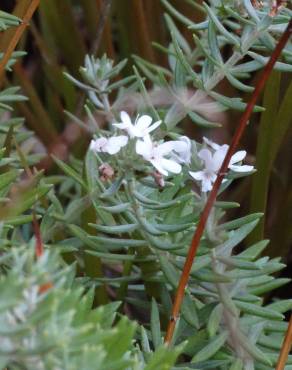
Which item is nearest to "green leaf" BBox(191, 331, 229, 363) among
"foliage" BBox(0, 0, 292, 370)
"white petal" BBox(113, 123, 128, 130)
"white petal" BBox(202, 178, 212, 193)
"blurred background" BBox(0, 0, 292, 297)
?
"foliage" BBox(0, 0, 292, 370)

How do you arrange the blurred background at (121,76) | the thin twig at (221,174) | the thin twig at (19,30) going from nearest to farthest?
the thin twig at (221,174)
the thin twig at (19,30)
the blurred background at (121,76)

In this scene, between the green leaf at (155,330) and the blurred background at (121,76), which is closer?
the green leaf at (155,330)

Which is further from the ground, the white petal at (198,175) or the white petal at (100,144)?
the white petal at (100,144)

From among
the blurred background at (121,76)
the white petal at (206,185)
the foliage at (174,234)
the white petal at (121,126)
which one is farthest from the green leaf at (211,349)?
the blurred background at (121,76)

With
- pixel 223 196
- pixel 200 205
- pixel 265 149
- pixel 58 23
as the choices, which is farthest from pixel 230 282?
pixel 58 23

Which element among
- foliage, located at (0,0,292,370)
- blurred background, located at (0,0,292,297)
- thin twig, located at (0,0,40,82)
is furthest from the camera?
blurred background, located at (0,0,292,297)

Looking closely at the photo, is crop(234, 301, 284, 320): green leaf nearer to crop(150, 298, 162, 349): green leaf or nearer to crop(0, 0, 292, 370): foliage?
crop(0, 0, 292, 370): foliage

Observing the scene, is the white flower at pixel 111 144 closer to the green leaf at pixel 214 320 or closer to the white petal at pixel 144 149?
the white petal at pixel 144 149

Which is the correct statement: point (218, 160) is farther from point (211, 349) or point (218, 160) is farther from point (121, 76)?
point (121, 76)
